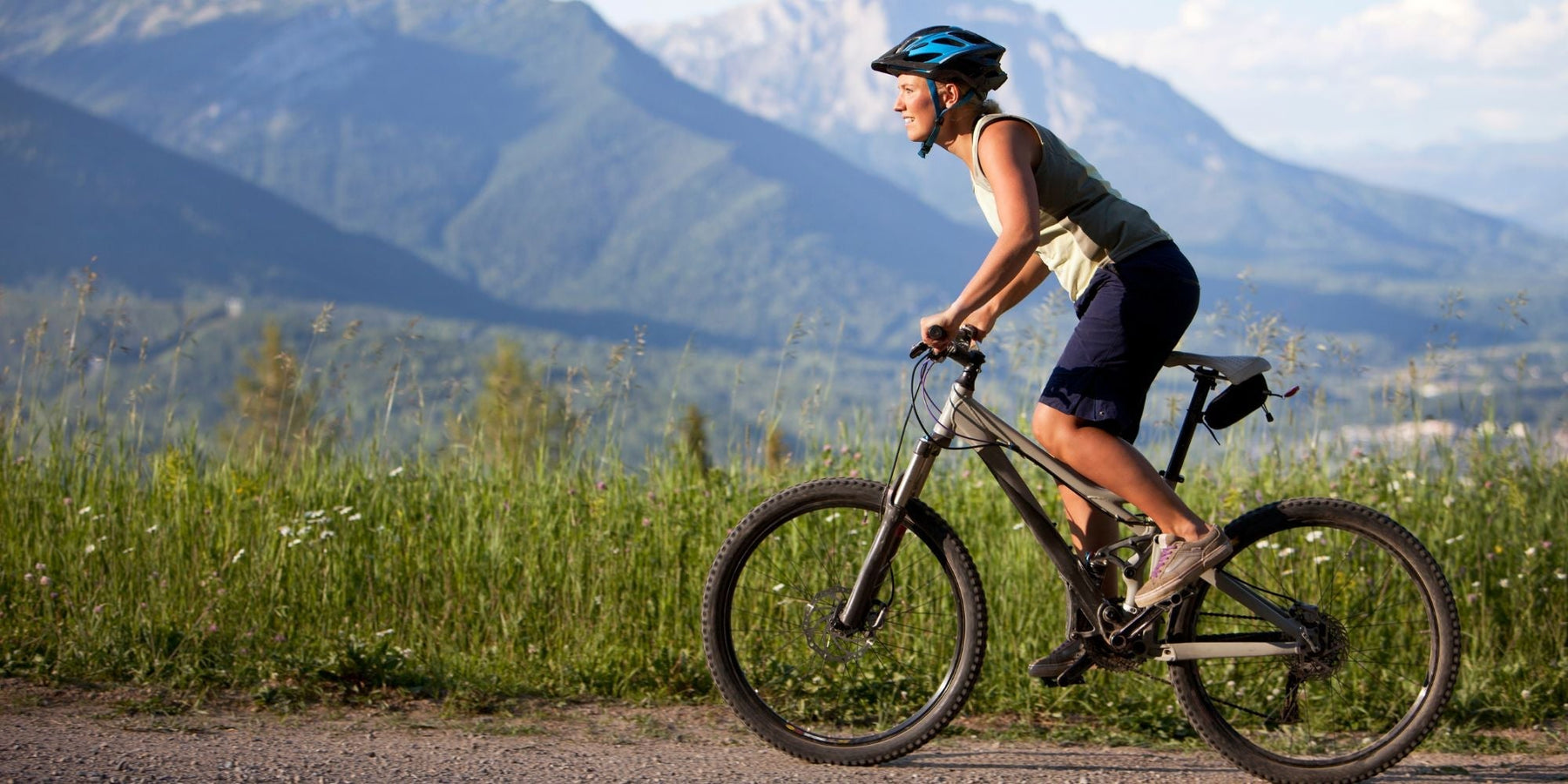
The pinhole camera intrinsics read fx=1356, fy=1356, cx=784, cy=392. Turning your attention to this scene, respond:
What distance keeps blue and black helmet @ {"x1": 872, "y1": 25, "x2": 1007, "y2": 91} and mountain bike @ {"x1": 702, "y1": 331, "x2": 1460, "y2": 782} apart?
0.68 metres

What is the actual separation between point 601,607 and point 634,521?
1.56 ft

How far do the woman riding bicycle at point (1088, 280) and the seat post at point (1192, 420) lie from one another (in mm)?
113

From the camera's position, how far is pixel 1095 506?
3670mm

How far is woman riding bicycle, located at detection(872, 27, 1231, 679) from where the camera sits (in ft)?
11.4

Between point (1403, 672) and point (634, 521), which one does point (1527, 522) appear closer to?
point (1403, 672)

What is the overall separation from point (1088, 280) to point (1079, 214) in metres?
0.18

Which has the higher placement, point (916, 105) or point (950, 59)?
point (950, 59)

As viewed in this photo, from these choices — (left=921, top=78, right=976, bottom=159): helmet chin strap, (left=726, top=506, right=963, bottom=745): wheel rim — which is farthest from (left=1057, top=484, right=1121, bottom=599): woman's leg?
(left=921, top=78, right=976, bottom=159): helmet chin strap

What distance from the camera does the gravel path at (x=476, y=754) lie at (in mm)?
3537

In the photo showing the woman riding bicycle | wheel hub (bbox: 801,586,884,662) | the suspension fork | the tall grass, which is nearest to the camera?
the woman riding bicycle

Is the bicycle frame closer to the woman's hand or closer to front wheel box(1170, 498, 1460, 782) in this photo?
front wheel box(1170, 498, 1460, 782)

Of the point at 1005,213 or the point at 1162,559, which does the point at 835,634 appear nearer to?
the point at 1162,559

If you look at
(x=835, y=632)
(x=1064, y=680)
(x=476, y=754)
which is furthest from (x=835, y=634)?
(x=476, y=754)

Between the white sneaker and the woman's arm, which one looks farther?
the white sneaker
